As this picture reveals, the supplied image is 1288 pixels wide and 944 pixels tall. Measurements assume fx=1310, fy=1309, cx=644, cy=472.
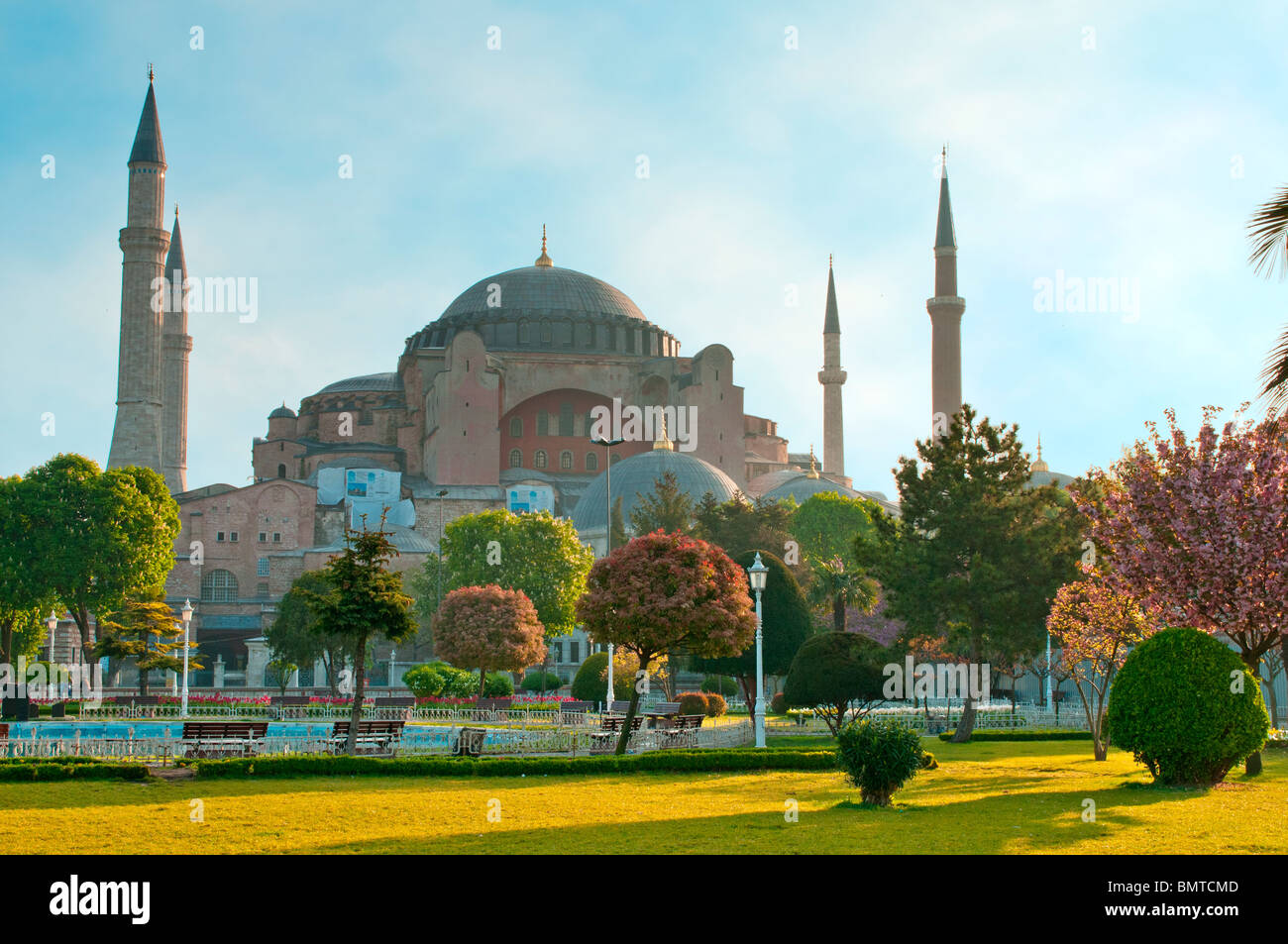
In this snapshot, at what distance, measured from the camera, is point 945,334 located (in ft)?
206

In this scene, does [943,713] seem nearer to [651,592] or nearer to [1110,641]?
[1110,641]

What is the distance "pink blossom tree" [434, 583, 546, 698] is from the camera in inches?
1490

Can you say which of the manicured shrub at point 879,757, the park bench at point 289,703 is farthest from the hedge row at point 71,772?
the park bench at point 289,703

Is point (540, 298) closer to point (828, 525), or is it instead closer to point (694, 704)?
point (828, 525)

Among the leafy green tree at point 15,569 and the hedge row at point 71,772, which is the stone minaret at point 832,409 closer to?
the leafy green tree at point 15,569

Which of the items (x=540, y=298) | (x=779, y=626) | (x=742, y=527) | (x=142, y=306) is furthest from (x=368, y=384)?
(x=779, y=626)

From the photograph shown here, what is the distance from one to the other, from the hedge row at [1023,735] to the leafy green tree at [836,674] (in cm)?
337

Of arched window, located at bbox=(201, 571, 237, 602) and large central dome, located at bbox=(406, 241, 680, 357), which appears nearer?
arched window, located at bbox=(201, 571, 237, 602)

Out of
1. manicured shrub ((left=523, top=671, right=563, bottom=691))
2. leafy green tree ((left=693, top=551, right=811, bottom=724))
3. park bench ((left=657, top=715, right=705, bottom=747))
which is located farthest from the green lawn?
manicured shrub ((left=523, top=671, right=563, bottom=691))

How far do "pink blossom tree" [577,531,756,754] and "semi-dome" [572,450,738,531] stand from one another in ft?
147

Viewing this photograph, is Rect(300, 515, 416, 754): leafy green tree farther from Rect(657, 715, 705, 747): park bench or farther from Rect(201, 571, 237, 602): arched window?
Rect(201, 571, 237, 602): arched window

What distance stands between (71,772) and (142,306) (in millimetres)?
49855

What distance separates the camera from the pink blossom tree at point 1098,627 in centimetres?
2356
